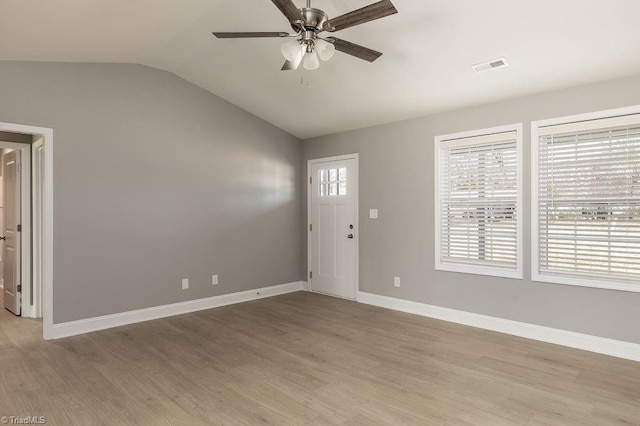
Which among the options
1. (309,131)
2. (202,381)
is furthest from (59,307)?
(309,131)

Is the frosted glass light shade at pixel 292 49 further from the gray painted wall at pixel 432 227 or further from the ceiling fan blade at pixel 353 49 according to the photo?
the gray painted wall at pixel 432 227

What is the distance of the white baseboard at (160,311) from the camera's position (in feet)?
13.1

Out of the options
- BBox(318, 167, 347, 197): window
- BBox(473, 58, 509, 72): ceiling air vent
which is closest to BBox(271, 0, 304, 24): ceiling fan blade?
BBox(473, 58, 509, 72): ceiling air vent

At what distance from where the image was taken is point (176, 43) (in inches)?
156

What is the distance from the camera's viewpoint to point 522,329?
3.96 metres

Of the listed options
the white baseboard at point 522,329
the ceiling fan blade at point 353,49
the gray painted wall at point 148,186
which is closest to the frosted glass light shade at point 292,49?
the ceiling fan blade at point 353,49

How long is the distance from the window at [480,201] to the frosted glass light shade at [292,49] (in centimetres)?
259

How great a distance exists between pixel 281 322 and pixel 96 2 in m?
3.52

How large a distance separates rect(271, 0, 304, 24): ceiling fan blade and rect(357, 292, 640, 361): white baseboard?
11.8 ft

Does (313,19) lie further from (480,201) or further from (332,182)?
(332,182)

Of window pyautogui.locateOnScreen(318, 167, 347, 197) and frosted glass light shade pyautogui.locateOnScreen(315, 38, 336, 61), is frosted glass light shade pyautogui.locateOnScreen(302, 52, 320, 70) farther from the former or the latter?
window pyautogui.locateOnScreen(318, 167, 347, 197)

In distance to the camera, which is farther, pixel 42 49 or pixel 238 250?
pixel 238 250

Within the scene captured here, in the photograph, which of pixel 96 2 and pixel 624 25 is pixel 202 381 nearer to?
pixel 96 2

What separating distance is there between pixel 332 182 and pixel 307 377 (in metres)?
3.40
